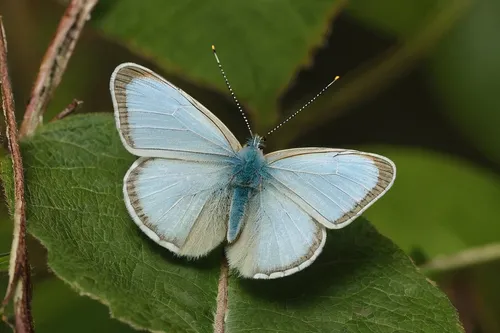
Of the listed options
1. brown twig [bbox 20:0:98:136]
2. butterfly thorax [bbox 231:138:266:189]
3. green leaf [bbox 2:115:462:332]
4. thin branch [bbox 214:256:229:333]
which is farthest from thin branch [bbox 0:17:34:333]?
butterfly thorax [bbox 231:138:266:189]

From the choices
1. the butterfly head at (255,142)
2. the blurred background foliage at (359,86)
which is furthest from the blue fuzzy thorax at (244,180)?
the blurred background foliage at (359,86)

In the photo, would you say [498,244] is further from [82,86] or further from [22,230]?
[82,86]

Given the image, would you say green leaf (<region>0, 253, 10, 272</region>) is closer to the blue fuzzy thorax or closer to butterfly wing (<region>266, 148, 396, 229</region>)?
the blue fuzzy thorax

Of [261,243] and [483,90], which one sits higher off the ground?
[261,243]

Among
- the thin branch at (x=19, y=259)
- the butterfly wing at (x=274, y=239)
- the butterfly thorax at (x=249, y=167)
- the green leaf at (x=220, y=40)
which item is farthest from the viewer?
the green leaf at (x=220, y=40)

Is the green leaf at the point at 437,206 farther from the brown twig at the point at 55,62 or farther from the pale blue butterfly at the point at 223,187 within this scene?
the brown twig at the point at 55,62

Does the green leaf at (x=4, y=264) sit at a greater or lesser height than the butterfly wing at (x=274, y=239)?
greater

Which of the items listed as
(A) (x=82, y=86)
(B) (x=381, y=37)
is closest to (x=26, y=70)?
(A) (x=82, y=86)
